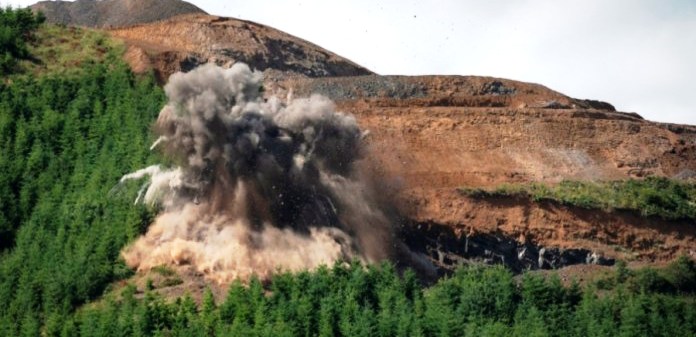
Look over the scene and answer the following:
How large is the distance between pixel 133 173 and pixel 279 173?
565cm

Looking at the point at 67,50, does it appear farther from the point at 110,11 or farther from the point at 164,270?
the point at 110,11

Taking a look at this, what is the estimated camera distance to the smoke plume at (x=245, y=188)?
61781 millimetres

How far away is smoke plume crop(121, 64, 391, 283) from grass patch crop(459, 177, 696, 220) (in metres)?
6.24

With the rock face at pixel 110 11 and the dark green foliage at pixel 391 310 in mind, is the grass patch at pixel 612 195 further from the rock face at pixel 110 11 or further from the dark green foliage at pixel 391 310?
→ the rock face at pixel 110 11

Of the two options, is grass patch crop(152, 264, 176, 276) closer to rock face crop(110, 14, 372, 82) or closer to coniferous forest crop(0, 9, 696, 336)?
coniferous forest crop(0, 9, 696, 336)

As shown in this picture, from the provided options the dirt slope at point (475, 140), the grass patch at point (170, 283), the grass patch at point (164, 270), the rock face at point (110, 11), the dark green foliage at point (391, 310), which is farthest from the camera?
the rock face at point (110, 11)

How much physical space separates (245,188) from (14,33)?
20473mm

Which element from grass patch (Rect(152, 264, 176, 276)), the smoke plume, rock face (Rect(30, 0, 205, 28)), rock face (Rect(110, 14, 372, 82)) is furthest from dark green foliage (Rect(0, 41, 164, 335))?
rock face (Rect(30, 0, 205, 28))

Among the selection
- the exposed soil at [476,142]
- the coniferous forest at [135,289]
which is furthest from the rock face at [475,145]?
the coniferous forest at [135,289]

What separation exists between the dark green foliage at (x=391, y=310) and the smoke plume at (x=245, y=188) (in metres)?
2.53

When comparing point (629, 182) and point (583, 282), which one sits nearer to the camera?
point (583, 282)

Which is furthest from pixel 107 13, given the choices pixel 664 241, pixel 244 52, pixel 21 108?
pixel 664 241

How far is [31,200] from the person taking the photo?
6712 centimetres

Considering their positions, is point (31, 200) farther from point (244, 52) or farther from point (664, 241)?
point (664, 241)
